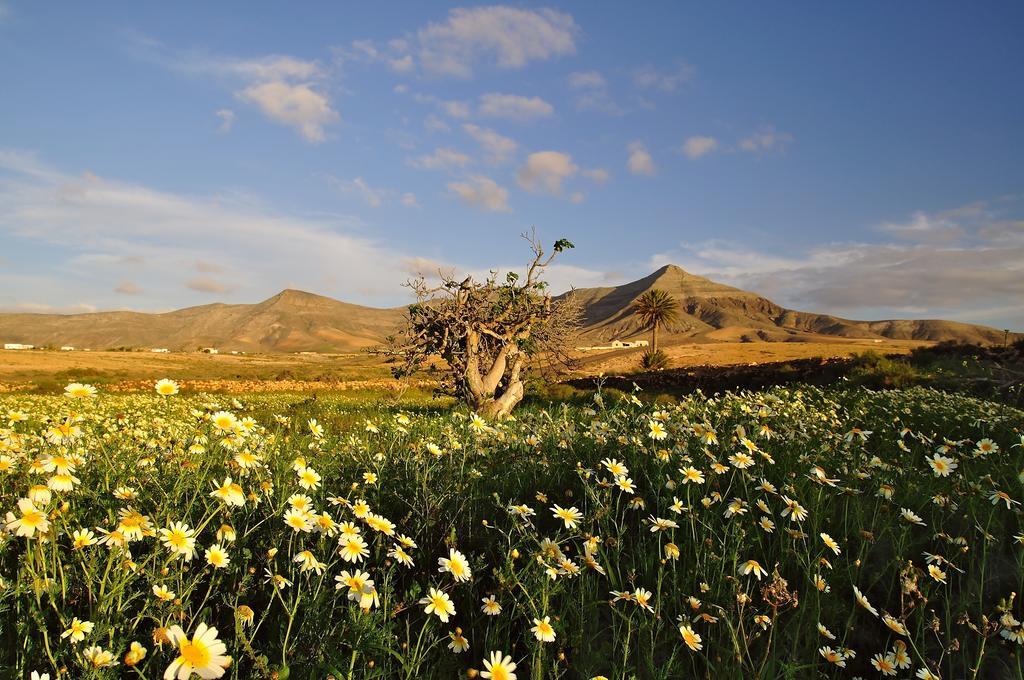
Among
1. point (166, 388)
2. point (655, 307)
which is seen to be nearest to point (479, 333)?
point (166, 388)

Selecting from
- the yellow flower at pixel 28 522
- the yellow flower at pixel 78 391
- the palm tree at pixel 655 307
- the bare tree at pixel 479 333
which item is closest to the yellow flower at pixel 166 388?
the yellow flower at pixel 78 391

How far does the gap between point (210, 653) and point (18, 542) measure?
6.43 feet

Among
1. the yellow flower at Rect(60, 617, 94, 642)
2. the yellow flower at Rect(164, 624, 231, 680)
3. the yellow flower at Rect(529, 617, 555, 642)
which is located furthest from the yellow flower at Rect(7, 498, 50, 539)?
the yellow flower at Rect(529, 617, 555, 642)

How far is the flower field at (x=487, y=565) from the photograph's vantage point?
6.63 ft

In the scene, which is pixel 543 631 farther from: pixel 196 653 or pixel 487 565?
pixel 196 653

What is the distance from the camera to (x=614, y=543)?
304 cm

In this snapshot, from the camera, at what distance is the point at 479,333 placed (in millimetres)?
15930

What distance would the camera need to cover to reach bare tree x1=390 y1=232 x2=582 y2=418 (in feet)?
50.5

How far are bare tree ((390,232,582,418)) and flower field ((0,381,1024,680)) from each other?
10.4 m

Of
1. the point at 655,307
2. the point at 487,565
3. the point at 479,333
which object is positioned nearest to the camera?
the point at 487,565

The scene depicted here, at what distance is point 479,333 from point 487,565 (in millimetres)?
13246

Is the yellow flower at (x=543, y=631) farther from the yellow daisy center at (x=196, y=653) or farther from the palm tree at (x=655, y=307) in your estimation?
the palm tree at (x=655, y=307)

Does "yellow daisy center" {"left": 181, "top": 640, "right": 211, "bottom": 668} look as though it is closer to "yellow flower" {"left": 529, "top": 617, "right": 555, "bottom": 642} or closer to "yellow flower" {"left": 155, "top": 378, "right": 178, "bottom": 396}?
"yellow flower" {"left": 529, "top": 617, "right": 555, "bottom": 642}

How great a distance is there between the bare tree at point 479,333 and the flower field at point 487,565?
10.4 metres
